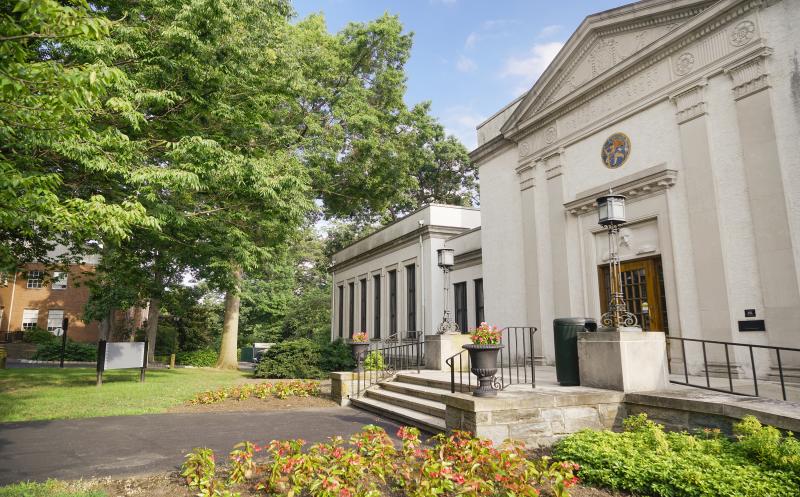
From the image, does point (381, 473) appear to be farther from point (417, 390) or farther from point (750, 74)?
point (750, 74)

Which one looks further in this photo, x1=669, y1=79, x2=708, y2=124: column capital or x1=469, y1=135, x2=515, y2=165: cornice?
x1=469, y1=135, x2=515, y2=165: cornice

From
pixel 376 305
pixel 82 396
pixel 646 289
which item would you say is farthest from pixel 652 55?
pixel 376 305

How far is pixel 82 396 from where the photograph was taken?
11.0 m

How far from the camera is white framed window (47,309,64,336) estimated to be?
37.2 m

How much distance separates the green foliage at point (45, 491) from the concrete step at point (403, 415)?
450 centimetres

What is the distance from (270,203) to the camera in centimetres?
1223

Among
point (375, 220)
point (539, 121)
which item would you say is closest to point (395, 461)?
point (539, 121)

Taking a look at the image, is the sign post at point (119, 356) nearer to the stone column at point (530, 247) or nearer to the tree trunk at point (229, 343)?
the tree trunk at point (229, 343)

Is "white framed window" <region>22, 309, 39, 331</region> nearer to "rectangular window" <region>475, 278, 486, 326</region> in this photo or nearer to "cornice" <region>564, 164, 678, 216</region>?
"rectangular window" <region>475, 278, 486, 326</region>

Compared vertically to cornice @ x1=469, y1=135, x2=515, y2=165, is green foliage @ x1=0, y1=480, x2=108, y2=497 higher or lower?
lower

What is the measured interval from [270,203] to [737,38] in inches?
419

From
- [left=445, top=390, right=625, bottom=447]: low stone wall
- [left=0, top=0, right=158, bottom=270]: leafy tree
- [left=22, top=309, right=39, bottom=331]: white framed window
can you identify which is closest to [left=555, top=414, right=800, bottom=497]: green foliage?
[left=445, top=390, right=625, bottom=447]: low stone wall

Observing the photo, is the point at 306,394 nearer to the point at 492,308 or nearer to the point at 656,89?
the point at 492,308

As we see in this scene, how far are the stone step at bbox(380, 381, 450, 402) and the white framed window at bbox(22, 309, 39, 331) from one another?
38.4 meters
